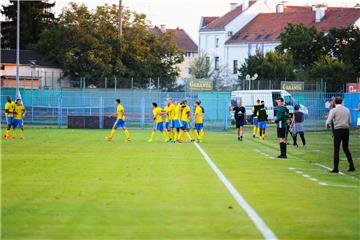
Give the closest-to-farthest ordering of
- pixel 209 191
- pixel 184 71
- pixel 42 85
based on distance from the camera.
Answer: pixel 209 191
pixel 42 85
pixel 184 71

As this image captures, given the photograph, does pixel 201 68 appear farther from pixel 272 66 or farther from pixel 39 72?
pixel 39 72

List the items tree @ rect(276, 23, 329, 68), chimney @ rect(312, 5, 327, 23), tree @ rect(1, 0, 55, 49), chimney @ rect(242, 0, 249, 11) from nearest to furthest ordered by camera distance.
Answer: tree @ rect(276, 23, 329, 68) → tree @ rect(1, 0, 55, 49) → chimney @ rect(312, 5, 327, 23) → chimney @ rect(242, 0, 249, 11)

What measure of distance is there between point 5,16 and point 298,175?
9737 cm

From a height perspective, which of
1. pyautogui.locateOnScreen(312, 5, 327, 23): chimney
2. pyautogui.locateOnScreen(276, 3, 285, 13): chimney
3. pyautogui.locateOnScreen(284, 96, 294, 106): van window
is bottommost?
pyautogui.locateOnScreen(284, 96, 294, 106): van window

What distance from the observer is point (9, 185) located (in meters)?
17.4

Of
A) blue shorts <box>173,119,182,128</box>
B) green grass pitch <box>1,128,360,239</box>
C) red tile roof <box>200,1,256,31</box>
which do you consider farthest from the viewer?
red tile roof <box>200,1,256,31</box>

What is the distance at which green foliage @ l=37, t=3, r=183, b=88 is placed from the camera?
276 ft

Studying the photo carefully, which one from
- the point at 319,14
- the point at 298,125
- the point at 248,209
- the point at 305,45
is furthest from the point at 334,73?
the point at 248,209

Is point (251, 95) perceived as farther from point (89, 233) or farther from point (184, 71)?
point (184, 71)

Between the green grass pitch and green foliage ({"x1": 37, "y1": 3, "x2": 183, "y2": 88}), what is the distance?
56740mm

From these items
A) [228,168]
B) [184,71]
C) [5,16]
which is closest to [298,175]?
[228,168]

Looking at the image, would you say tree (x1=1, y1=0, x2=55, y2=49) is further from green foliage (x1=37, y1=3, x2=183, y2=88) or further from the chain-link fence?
the chain-link fence

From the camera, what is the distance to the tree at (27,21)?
4272 inches

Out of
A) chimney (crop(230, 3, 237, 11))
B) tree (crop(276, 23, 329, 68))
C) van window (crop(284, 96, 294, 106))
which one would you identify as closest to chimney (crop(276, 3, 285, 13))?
chimney (crop(230, 3, 237, 11))
